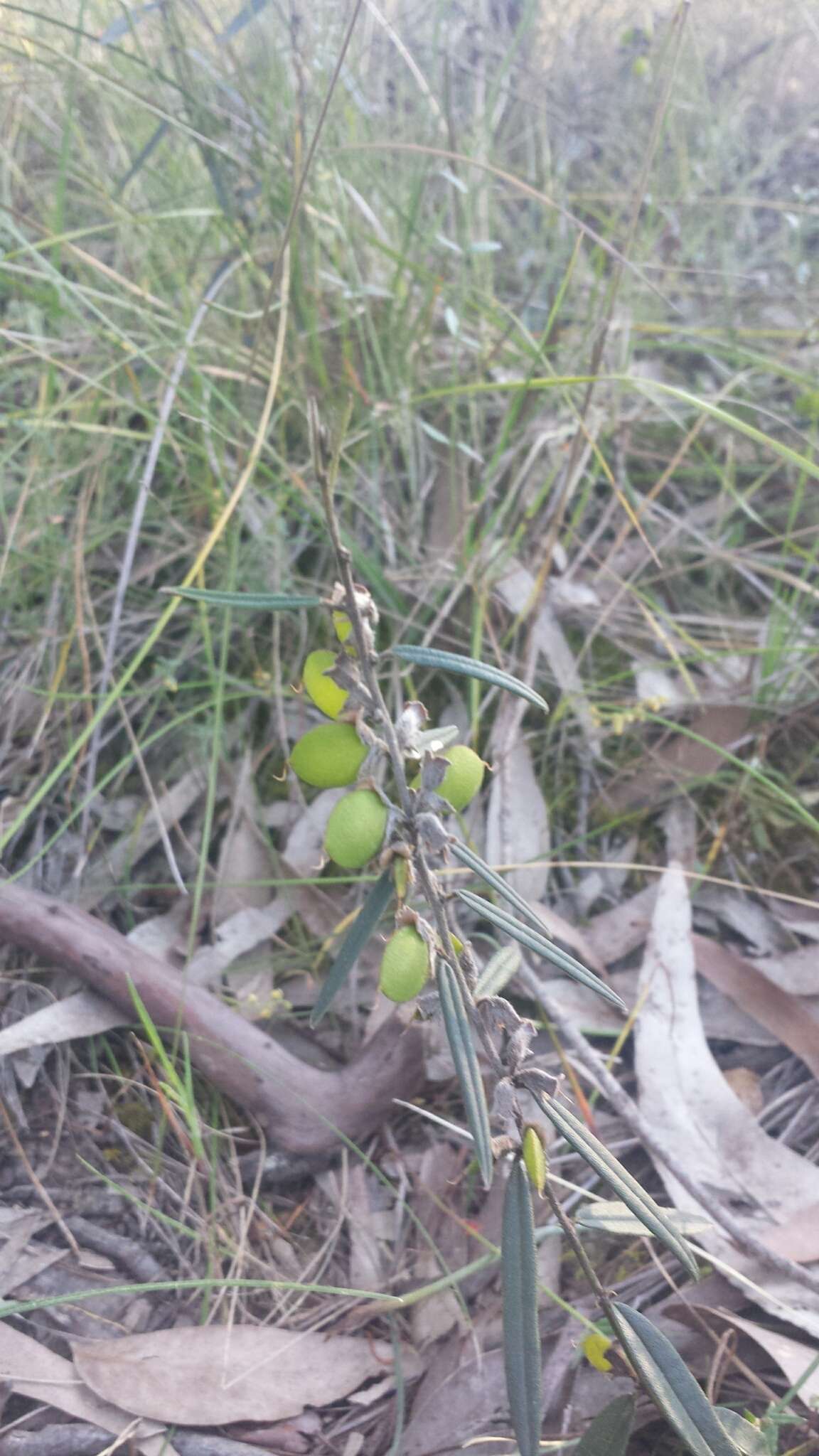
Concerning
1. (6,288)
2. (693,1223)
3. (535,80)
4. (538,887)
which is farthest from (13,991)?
(535,80)

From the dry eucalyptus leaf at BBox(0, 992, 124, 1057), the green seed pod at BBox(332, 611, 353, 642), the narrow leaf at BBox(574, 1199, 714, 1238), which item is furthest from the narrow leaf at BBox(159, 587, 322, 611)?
the dry eucalyptus leaf at BBox(0, 992, 124, 1057)

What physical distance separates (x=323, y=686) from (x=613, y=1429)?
2.13 ft

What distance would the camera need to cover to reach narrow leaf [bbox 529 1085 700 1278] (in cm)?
67

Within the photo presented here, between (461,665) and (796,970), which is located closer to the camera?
(461,665)

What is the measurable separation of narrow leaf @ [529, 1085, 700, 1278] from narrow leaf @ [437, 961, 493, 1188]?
0.16ft

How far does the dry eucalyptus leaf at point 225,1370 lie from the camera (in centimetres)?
94

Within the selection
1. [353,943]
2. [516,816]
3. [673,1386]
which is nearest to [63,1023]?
[353,943]

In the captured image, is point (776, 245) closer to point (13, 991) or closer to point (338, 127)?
point (338, 127)

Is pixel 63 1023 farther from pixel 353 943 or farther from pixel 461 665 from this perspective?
pixel 461 665

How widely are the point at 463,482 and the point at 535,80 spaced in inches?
53.9

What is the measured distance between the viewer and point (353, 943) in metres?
0.79

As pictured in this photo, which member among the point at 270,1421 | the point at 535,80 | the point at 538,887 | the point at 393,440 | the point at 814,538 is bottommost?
the point at 270,1421

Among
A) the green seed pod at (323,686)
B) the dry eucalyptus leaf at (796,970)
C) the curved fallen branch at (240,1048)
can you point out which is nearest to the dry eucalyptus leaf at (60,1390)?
the curved fallen branch at (240,1048)

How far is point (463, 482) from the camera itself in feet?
4.99
